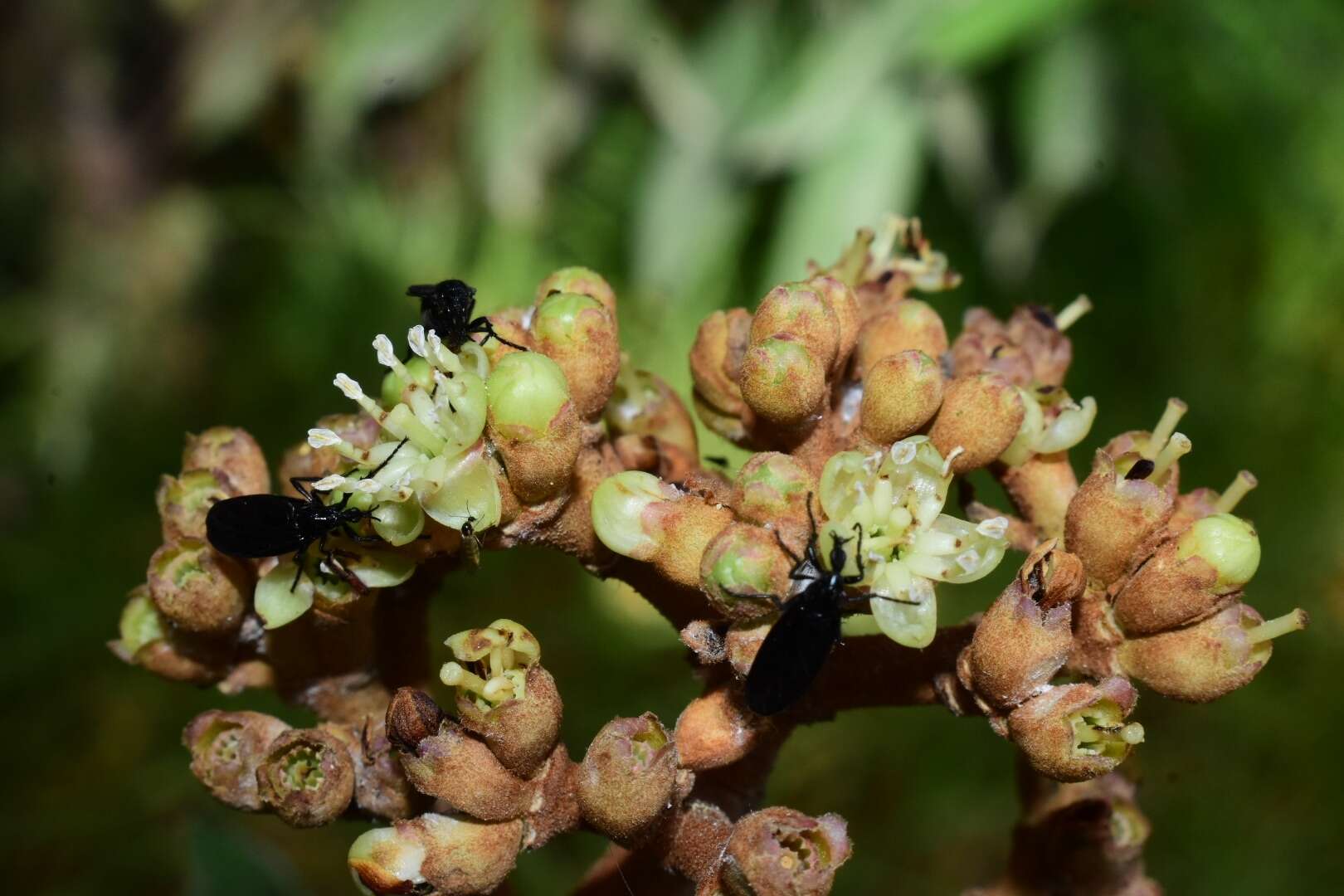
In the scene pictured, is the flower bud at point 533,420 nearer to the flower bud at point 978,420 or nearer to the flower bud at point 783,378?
the flower bud at point 783,378

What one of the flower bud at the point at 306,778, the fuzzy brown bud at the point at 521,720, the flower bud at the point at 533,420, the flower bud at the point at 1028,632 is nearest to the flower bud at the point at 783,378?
the flower bud at the point at 533,420

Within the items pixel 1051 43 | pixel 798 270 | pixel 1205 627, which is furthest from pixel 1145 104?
pixel 1205 627

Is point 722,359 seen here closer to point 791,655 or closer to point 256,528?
point 791,655

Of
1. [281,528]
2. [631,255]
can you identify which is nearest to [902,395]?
[281,528]

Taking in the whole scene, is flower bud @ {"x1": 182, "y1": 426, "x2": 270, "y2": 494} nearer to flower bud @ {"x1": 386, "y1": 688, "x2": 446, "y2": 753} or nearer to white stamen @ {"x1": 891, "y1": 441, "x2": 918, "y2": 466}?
flower bud @ {"x1": 386, "y1": 688, "x2": 446, "y2": 753}

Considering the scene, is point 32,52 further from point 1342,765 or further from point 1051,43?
point 1342,765

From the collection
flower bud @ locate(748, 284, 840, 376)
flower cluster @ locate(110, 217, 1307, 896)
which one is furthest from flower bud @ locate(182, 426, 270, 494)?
flower bud @ locate(748, 284, 840, 376)
